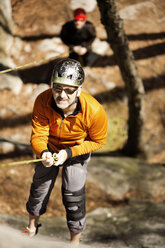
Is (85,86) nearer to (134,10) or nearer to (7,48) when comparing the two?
(7,48)

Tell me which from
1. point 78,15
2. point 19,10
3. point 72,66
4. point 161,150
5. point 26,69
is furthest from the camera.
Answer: point 19,10

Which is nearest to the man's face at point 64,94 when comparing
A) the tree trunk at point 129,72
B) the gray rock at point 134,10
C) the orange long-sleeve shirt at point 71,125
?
the orange long-sleeve shirt at point 71,125

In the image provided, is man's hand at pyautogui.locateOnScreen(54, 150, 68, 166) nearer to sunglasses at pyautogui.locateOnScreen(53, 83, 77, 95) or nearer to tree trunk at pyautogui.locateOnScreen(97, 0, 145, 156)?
sunglasses at pyautogui.locateOnScreen(53, 83, 77, 95)

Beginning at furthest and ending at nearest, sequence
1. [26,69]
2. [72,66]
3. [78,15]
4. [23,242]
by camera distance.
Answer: [26,69] → [78,15] → [72,66] → [23,242]

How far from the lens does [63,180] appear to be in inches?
128

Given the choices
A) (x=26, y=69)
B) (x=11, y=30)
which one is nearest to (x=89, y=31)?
(x=26, y=69)

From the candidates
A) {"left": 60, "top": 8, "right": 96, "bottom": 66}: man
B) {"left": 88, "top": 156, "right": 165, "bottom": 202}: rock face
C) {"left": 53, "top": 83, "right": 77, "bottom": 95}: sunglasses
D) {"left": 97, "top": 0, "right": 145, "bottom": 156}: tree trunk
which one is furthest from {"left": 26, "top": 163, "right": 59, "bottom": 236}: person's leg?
{"left": 60, "top": 8, "right": 96, "bottom": 66}: man

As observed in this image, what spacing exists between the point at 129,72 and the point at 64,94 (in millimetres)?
2874

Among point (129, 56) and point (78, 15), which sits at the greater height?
point (78, 15)

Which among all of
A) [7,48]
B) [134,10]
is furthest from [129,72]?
[134,10]

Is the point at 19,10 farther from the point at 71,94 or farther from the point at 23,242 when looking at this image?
the point at 23,242

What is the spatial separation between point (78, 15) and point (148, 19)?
400 centimetres

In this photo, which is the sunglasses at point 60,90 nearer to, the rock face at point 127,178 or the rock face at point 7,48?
the rock face at point 127,178

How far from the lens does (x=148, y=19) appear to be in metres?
8.95
